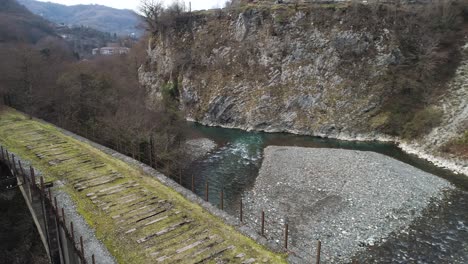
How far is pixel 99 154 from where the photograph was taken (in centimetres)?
2150

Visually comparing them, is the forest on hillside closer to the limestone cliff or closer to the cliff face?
the limestone cliff

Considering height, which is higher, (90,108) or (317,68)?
(317,68)

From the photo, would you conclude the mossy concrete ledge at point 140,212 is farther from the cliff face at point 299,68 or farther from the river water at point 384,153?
the cliff face at point 299,68

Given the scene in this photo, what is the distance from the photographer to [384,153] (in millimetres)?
37906

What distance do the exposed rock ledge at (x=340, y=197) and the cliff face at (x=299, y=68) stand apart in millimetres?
16955

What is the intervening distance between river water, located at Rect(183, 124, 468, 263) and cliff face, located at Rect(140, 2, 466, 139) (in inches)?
191

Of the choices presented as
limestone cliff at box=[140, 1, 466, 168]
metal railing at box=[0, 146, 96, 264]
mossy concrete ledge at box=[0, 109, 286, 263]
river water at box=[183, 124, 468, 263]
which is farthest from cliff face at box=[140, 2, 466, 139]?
metal railing at box=[0, 146, 96, 264]

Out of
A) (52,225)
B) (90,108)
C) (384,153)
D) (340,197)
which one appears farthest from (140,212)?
(384,153)

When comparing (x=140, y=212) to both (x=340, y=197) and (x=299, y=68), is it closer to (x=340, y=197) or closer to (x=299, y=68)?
(x=340, y=197)

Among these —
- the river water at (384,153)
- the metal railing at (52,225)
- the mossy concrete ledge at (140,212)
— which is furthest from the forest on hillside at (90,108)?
the metal railing at (52,225)

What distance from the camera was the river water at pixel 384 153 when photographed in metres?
17.9

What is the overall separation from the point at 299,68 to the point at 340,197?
111 feet

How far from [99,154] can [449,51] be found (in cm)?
5070

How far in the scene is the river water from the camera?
58.8 ft
